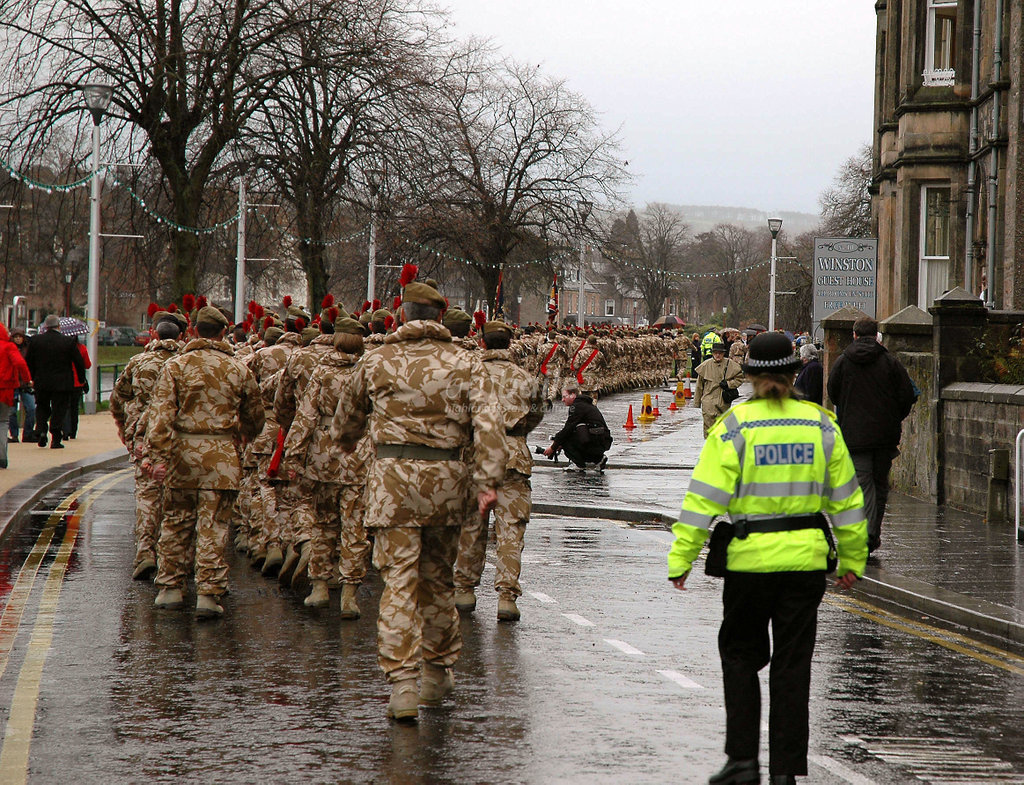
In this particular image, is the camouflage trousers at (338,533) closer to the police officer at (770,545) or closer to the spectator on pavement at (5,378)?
the police officer at (770,545)

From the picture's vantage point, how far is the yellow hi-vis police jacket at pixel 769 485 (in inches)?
210

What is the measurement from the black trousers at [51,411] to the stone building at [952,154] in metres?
14.6

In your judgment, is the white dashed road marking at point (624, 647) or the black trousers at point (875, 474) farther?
the black trousers at point (875, 474)

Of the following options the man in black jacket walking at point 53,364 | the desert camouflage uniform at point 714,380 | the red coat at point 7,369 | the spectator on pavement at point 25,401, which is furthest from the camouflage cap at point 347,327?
the spectator on pavement at point 25,401

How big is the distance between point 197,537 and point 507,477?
2108mm

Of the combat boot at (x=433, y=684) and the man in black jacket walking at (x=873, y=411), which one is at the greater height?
the man in black jacket walking at (x=873, y=411)

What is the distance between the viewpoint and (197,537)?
9445mm

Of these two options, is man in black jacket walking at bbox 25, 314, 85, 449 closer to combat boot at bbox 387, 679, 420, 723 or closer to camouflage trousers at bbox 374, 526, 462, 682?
camouflage trousers at bbox 374, 526, 462, 682

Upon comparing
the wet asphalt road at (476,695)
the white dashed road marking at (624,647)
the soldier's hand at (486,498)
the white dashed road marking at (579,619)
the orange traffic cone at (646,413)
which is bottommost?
the wet asphalt road at (476,695)

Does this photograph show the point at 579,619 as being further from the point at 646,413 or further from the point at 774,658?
the point at 646,413

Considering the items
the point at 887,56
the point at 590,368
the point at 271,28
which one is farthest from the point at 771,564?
the point at 590,368

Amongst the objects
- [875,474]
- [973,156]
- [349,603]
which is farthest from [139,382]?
[973,156]

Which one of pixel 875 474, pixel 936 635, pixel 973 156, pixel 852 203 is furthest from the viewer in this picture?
pixel 852 203

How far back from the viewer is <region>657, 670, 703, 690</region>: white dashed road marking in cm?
729
